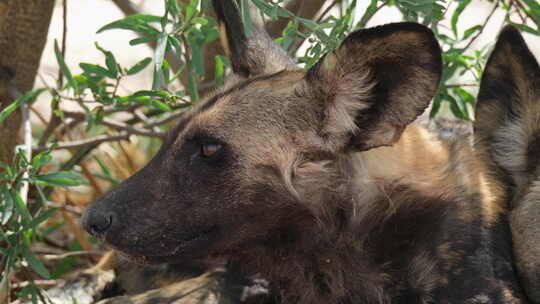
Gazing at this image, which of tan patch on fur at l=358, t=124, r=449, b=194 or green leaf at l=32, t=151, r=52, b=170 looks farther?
green leaf at l=32, t=151, r=52, b=170

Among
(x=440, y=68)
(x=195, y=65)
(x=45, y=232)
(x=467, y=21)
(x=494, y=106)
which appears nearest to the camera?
(x=440, y=68)

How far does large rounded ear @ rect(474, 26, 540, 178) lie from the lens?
11.1ft

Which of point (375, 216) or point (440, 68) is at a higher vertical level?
point (440, 68)

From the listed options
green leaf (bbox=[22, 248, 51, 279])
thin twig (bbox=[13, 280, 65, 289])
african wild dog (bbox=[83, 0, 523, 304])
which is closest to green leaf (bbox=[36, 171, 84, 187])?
green leaf (bbox=[22, 248, 51, 279])

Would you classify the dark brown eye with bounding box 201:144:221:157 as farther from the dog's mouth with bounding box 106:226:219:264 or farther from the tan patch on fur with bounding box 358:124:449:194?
the tan patch on fur with bounding box 358:124:449:194

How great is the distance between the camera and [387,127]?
2.81 metres

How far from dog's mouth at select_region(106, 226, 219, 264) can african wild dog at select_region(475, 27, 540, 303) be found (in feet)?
3.40

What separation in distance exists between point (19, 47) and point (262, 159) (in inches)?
65.9

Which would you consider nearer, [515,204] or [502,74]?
[515,204]

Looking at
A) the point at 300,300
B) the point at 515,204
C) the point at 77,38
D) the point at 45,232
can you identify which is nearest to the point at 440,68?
the point at 515,204

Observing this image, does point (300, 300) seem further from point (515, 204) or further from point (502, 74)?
point (502, 74)

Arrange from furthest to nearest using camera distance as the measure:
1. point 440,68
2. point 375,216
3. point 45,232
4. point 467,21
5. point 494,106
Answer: point 467,21
point 45,232
point 494,106
point 375,216
point 440,68

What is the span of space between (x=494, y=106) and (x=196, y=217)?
1.35 metres

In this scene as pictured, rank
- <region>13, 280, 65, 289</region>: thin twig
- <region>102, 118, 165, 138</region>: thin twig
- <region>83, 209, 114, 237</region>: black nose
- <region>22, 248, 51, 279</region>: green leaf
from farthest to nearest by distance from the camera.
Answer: <region>102, 118, 165, 138</region>: thin twig
<region>13, 280, 65, 289</region>: thin twig
<region>22, 248, 51, 279</region>: green leaf
<region>83, 209, 114, 237</region>: black nose
